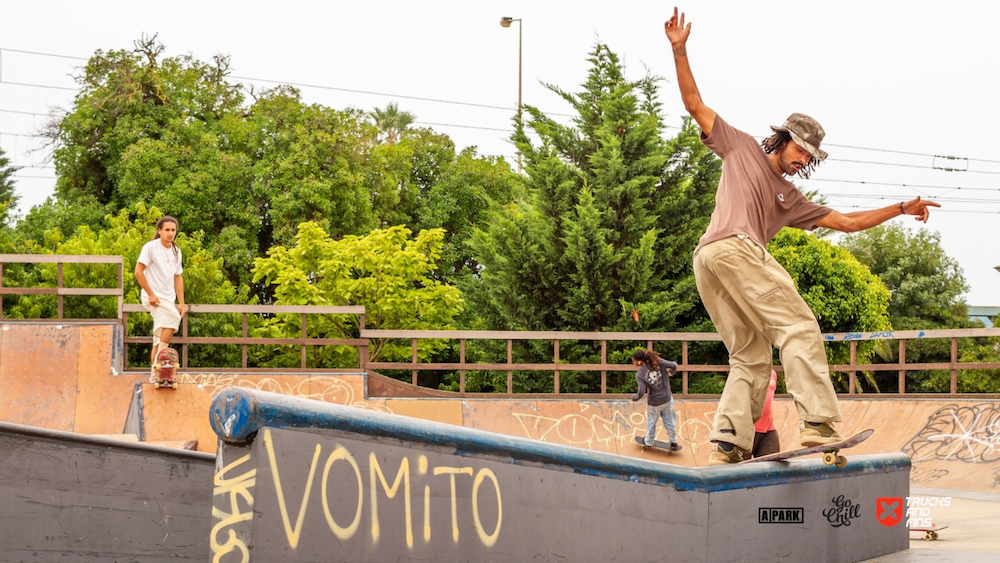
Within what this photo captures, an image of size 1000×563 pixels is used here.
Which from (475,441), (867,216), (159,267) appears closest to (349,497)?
(475,441)

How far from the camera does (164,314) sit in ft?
30.0

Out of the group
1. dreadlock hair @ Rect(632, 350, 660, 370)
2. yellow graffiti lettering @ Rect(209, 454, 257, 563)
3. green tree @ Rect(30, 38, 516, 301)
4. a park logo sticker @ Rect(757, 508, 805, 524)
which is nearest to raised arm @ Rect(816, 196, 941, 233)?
a park logo sticker @ Rect(757, 508, 805, 524)

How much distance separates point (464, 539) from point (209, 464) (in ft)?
7.94

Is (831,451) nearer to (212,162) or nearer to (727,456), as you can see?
(727,456)

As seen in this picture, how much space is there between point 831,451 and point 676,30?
6.24ft

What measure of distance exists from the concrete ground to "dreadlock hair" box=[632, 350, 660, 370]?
9.61 feet

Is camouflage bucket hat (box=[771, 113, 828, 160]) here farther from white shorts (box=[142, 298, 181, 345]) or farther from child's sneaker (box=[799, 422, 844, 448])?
white shorts (box=[142, 298, 181, 345])

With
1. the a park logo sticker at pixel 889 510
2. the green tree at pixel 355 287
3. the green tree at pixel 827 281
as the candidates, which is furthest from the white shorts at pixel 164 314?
the green tree at pixel 827 281

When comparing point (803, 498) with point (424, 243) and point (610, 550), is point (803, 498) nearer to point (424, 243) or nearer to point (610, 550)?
point (610, 550)

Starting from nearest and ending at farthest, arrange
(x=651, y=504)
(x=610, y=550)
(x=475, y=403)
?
1. (x=610, y=550)
2. (x=651, y=504)
3. (x=475, y=403)

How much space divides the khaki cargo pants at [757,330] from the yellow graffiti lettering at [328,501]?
2.02m

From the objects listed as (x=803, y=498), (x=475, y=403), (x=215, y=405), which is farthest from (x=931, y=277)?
(x=215, y=405)

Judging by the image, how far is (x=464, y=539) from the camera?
273 centimetres

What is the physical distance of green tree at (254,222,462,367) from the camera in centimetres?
2136
